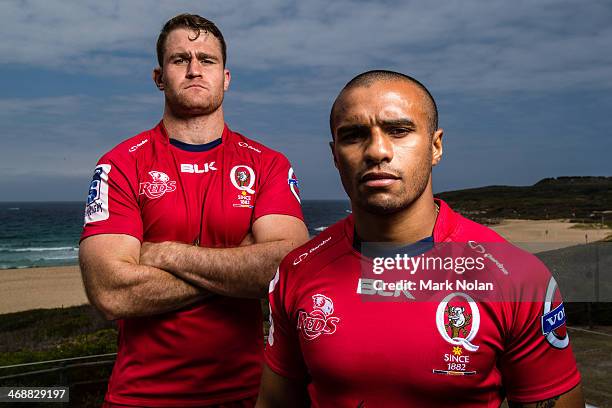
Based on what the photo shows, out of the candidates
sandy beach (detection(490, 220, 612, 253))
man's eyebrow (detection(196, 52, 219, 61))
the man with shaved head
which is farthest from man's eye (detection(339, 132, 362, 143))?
sandy beach (detection(490, 220, 612, 253))

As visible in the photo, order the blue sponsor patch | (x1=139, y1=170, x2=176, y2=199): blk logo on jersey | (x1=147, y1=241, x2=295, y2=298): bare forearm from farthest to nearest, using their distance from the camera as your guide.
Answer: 1. (x1=139, y1=170, x2=176, y2=199): blk logo on jersey
2. (x1=147, y1=241, x2=295, y2=298): bare forearm
3. the blue sponsor patch

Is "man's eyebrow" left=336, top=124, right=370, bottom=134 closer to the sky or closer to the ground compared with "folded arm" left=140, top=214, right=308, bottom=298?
closer to the sky

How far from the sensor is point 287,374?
8.77 ft

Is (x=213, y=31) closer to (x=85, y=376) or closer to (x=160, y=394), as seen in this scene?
(x=160, y=394)

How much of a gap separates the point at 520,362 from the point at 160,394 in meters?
2.04

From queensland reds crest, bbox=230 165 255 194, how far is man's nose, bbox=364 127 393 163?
50.0 inches

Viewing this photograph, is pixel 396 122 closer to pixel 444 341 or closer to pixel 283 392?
pixel 444 341

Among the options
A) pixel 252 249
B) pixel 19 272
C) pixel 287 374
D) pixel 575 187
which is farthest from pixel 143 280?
pixel 575 187

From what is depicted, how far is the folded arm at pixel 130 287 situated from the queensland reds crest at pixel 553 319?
182 centimetres

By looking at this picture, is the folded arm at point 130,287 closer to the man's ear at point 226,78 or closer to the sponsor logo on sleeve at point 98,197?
the sponsor logo on sleeve at point 98,197

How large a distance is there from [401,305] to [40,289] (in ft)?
118

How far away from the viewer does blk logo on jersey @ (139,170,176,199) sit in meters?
3.40

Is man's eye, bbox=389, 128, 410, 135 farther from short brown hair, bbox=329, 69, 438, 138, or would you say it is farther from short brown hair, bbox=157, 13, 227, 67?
short brown hair, bbox=157, 13, 227, 67

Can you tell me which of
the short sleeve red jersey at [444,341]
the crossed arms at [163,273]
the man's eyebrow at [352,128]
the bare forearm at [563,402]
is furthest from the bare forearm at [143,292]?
the bare forearm at [563,402]
